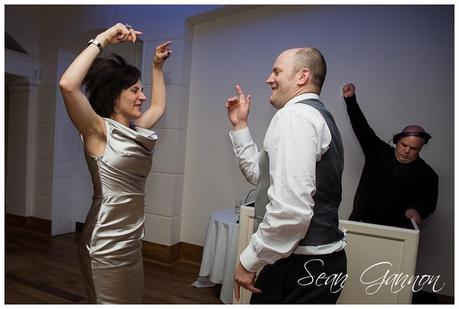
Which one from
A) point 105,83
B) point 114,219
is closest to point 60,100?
point 105,83

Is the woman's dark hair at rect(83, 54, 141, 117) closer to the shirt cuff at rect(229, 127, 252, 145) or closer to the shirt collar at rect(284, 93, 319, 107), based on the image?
the shirt cuff at rect(229, 127, 252, 145)

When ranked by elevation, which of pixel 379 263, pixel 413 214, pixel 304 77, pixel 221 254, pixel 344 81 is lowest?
pixel 221 254

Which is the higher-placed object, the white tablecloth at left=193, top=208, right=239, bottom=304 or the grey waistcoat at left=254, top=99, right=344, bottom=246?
the grey waistcoat at left=254, top=99, right=344, bottom=246

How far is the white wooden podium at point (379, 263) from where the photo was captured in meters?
1.71

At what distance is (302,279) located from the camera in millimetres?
1139

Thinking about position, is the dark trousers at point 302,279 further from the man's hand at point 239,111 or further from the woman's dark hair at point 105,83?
the woman's dark hair at point 105,83

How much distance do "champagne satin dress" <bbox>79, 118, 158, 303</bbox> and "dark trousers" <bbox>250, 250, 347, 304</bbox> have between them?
1.67 ft

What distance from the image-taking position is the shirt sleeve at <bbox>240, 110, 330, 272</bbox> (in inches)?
39.8

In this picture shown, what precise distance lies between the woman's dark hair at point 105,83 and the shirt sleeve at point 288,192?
71 centimetres

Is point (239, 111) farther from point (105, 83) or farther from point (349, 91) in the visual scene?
point (349, 91)

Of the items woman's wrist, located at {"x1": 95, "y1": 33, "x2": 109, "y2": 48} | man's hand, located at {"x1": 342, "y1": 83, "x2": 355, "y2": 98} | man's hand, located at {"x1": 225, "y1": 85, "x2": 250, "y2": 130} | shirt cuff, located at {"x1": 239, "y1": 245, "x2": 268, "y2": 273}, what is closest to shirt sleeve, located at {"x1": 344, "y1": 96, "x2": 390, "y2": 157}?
man's hand, located at {"x1": 342, "y1": 83, "x2": 355, "y2": 98}

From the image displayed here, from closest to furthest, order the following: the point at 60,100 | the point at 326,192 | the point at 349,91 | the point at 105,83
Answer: the point at 326,192 < the point at 105,83 < the point at 349,91 < the point at 60,100

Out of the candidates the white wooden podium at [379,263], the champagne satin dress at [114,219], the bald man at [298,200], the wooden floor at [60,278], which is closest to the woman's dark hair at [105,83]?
the champagne satin dress at [114,219]

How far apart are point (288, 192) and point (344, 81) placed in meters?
2.20
